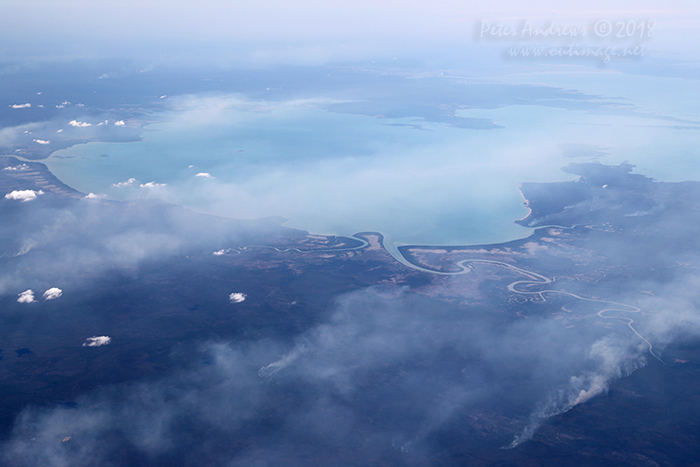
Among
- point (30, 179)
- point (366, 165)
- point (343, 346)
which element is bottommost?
point (343, 346)

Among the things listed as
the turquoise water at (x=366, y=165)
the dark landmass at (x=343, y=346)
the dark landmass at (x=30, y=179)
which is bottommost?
the dark landmass at (x=343, y=346)

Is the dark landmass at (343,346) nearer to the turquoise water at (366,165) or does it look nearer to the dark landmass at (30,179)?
the turquoise water at (366,165)

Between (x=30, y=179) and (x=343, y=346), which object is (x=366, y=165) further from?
(x=30, y=179)

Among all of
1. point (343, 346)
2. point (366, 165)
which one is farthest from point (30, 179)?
point (343, 346)

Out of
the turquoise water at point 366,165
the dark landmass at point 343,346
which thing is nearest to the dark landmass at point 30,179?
the turquoise water at point 366,165

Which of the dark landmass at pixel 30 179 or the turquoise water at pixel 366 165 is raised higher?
the dark landmass at pixel 30 179

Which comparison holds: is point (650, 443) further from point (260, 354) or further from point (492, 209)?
point (492, 209)

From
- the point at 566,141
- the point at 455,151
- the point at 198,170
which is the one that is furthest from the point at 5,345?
the point at 566,141

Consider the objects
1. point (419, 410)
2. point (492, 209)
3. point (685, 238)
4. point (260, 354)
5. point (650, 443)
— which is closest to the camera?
point (650, 443)

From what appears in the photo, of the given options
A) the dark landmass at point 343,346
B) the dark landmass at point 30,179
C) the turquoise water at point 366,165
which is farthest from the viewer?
the dark landmass at point 30,179
